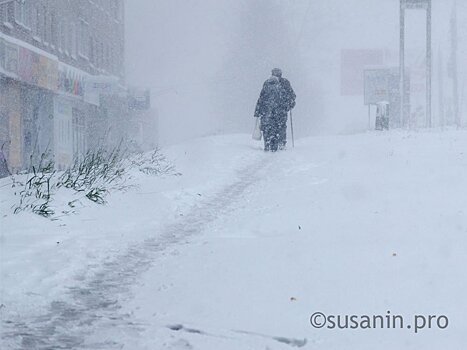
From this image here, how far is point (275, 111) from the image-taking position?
17344 millimetres

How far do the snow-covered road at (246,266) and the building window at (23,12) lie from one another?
17.9 meters

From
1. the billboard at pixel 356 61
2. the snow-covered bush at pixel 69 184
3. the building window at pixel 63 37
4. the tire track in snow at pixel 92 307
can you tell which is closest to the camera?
the tire track in snow at pixel 92 307

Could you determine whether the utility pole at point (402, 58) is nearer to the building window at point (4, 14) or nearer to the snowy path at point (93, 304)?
the building window at point (4, 14)

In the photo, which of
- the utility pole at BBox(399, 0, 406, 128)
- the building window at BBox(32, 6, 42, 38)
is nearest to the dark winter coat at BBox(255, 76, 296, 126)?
the utility pole at BBox(399, 0, 406, 128)

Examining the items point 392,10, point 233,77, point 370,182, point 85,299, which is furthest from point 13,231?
point 392,10

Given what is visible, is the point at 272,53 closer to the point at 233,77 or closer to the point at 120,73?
the point at 233,77

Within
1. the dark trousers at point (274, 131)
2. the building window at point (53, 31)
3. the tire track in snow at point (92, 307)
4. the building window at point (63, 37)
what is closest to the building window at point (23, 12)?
the building window at point (53, 31)

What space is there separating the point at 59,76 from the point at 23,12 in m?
3.44

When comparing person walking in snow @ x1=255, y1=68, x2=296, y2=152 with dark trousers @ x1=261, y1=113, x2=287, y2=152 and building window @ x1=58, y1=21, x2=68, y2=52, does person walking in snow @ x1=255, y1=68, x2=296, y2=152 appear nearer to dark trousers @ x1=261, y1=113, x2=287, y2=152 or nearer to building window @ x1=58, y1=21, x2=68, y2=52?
dark trousers @ x1=261, y1=113, x2=287, y2=152

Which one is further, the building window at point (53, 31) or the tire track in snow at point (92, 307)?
the building window at point (53, 31)

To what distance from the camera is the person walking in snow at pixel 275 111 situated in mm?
17250

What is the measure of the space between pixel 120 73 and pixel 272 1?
14.5 metres

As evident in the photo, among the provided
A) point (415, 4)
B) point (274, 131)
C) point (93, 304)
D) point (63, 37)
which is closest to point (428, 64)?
point (415, 4)

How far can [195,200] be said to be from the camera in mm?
10742
